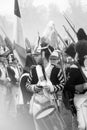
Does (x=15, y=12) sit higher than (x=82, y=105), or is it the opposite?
(x=15, y=12)

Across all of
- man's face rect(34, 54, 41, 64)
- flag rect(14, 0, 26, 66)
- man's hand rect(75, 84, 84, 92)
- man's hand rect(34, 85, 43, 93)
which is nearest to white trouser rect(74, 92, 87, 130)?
man's hand rect(75, 84, 84, 92)

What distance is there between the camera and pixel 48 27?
10.5 meters

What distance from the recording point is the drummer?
21.2 ft

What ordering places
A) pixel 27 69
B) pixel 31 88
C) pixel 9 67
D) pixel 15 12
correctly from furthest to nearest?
pixel 9 67 → pixel 15 12 → pixel 27 69 → pixel 31 88

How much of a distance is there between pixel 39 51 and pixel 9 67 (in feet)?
10.4

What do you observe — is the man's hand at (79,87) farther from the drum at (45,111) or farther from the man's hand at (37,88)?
the man's hand at (37,88)

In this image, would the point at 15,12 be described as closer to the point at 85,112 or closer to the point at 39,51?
the point at 39,51

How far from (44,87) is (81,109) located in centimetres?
98

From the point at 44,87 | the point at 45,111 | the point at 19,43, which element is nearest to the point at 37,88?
the point at 44,87

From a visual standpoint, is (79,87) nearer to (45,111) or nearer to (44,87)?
(45,111)

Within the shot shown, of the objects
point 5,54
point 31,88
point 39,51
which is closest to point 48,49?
point 39,51

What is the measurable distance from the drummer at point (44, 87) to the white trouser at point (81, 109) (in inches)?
12.7

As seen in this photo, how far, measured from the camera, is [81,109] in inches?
249

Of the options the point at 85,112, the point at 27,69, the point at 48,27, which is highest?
the point at 48,27
